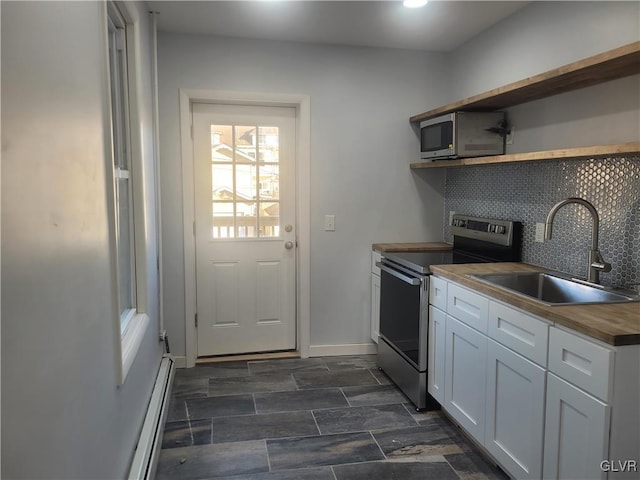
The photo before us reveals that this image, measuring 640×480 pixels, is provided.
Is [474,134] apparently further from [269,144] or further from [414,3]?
[269,144]

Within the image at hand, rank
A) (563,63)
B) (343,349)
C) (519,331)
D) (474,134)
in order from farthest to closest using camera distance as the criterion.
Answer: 1. (343,349)
2. (474,134)
3. (563,63)
4. (519,331)

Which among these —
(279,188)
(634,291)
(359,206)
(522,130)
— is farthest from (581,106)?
(279,188)

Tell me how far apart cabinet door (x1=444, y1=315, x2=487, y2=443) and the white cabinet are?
3.48 feet

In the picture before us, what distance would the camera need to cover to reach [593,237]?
2213 mm

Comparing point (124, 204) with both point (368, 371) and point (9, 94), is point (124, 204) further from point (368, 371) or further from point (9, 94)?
point (368, 371)

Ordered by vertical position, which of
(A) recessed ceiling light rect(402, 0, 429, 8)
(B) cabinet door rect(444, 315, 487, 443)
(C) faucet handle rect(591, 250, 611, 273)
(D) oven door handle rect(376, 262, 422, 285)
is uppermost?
(A) recessed ceiling light rect(402, 0, 429, 8)

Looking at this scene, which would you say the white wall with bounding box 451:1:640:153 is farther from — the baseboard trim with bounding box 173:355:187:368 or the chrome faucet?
the baseboard trim with bounding box 173:355:187:368

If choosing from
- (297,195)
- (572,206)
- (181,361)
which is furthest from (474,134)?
(181,361)

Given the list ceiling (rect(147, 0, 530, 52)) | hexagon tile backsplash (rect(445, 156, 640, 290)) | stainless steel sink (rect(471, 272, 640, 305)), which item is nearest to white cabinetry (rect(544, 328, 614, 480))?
stainless steel sink (rect(471, 272, 640, 305))

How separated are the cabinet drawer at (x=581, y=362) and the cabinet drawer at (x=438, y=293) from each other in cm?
87

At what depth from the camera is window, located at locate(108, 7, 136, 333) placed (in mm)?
2184

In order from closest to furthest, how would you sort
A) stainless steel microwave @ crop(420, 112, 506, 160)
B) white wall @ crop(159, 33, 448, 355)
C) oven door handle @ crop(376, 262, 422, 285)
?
1. oven door handle @ crop(376, 262, 422, 285)
2. stainless steel microwave @ crop(420, 112, 506, 160)
3. white wall @ crop(159, 33, 448, 355)

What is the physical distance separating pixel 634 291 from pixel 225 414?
2.23m

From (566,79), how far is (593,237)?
2.45ft
